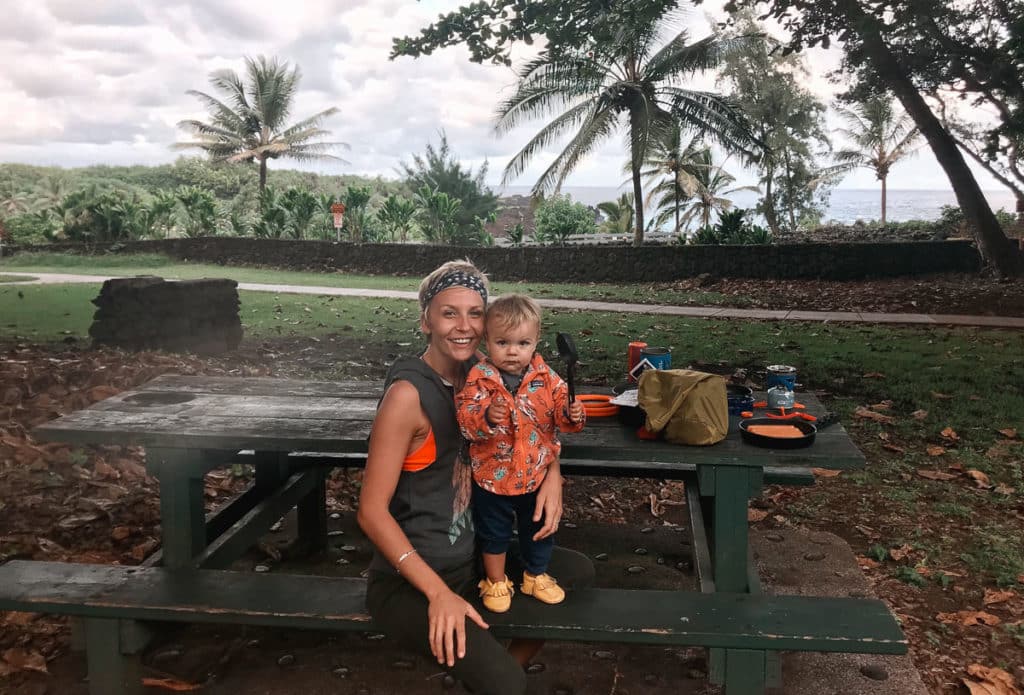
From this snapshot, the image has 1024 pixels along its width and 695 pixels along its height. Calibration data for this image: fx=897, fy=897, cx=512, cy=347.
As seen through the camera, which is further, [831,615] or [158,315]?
[158,315]

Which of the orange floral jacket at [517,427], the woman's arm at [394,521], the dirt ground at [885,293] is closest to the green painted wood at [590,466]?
the orange floral jacket at [517,427]

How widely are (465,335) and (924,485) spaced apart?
129 inches

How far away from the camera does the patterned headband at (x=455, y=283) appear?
203cm

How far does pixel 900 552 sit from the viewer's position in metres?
3.60

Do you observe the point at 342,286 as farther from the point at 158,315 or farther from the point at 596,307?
the point at 158,315

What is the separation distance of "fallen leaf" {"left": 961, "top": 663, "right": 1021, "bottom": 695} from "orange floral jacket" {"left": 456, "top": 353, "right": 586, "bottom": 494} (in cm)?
157

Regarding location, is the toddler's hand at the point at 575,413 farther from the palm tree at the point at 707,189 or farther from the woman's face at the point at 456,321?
the palm tree at the point at 707,189

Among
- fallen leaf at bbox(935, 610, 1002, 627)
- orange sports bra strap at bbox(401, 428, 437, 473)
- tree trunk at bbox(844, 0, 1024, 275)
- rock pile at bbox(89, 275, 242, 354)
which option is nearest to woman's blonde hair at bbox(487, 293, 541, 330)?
orange sports bra strap at bbox(401, 428, 437, 473)

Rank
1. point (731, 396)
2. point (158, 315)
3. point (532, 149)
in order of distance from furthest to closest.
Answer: point (532, 149)
point (158, 315)
point (731, 396)

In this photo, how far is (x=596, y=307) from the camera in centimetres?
1095

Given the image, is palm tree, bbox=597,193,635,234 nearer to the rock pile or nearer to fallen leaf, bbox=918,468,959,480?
the rock pile

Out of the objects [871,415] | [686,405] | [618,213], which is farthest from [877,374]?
[618,213]

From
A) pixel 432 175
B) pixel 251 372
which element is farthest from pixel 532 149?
pixel 251 372

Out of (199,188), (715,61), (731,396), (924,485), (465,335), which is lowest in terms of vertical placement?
(924,485)
